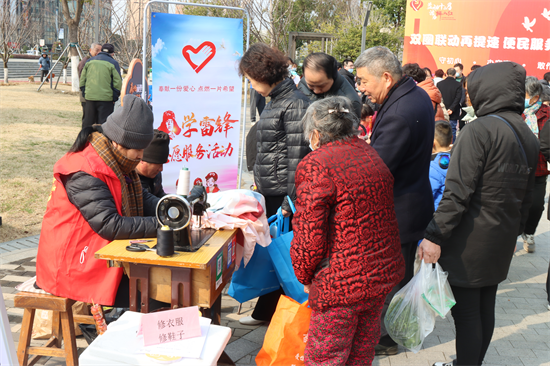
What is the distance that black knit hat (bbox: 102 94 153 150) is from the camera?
2.41m

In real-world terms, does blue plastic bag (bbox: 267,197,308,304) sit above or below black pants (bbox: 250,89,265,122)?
below

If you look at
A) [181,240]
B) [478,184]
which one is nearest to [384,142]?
[478,184]

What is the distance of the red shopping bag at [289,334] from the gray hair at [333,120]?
0.92 meters

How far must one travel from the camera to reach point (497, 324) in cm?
375

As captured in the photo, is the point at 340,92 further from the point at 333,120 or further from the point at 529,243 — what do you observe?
the point at 529,243

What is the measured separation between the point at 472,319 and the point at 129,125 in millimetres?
2038

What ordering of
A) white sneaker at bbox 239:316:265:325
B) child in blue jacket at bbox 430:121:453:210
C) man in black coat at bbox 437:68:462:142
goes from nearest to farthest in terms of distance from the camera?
white sneaker at bbox 239:316:265:325 → child in blue jacket at bbox 430:121:453:210 → man in black coat at bbox 437:68:462:142

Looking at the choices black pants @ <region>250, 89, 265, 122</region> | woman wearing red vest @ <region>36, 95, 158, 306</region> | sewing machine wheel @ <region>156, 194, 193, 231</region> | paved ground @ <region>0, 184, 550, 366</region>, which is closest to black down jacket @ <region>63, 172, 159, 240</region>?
woman wearing red vest @ <region>36, 95, 158, 306</region>

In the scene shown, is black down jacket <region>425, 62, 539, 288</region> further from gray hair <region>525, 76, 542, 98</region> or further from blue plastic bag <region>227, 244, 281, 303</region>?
gray hair <region>525, 76, 542, 98</region>

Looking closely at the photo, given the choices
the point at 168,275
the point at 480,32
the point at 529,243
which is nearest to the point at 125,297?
the point at 168,275

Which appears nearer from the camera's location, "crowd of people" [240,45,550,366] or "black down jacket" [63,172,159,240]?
"crowd of people" [240,45,550,366]

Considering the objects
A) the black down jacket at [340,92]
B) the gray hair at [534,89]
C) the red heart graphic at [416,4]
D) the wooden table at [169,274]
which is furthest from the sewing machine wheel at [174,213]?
the red heart graphic at [416,4]

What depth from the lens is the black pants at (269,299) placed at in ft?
11.2

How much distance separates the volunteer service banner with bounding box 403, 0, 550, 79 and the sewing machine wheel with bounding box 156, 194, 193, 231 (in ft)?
53.1
